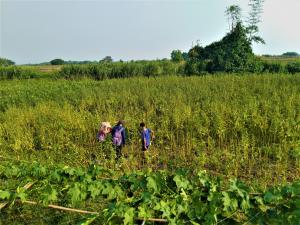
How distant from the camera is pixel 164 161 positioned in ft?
23.1

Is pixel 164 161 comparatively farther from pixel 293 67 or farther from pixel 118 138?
pixel 293 67

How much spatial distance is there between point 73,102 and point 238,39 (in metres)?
11.9

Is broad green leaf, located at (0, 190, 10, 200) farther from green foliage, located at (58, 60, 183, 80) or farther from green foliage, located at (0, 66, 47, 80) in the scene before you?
green foliage, located at (0, 66, 47, 80)

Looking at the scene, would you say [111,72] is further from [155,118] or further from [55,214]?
[55,214]

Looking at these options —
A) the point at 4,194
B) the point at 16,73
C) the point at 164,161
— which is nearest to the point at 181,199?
the point at 4,194

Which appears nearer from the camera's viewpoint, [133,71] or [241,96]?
[241,96]

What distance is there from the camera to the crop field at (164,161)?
346 centimetres

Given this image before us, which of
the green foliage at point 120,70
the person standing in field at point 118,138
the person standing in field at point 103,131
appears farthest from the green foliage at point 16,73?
the person standing in field at point 118,138

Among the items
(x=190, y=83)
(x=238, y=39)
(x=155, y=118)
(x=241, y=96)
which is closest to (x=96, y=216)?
(x=155, y=118)

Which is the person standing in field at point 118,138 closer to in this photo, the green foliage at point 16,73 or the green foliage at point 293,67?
the green foliage at point 293,67

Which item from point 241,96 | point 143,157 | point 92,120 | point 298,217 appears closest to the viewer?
point 298,217

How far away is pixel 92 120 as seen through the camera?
922 cm

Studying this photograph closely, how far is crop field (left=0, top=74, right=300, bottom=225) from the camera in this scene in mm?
3461

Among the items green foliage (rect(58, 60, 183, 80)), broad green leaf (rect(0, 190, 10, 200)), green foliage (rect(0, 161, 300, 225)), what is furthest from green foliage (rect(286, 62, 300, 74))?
broad green leaf (rect(0, 190, 10, 200))
